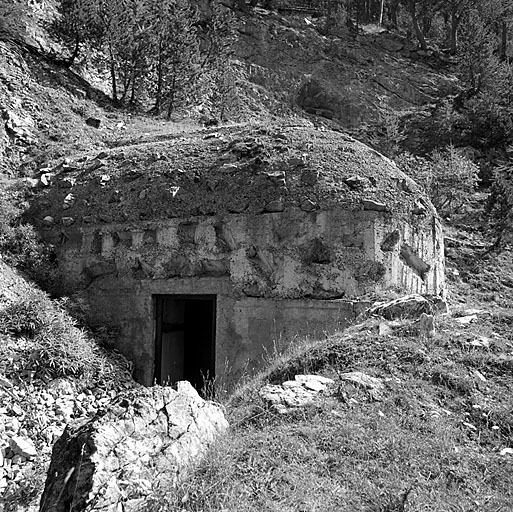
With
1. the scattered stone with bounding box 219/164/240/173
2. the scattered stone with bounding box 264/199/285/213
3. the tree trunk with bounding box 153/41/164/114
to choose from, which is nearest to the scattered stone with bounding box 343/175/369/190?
the scattered stone with bounding box 264/199/285/213

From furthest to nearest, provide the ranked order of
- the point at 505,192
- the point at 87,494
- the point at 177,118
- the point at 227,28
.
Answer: the point at 227,28, the point at 177,118, the point at 505,192, the point at 87,494

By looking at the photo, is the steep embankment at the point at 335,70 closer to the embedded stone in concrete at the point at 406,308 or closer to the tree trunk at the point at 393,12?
the tree trunk at the point at 393,12

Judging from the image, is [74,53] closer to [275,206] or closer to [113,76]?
[113,76]

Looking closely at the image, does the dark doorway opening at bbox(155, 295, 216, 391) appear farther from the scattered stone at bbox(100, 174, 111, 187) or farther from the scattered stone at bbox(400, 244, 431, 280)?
the scattered stone at bbox(400, 244, 431, 280)

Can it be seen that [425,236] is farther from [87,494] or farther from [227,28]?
[227,28]

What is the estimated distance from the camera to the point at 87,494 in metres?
3.84

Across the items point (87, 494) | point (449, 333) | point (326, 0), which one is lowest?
point (87, 494)

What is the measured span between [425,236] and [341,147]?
193 cm

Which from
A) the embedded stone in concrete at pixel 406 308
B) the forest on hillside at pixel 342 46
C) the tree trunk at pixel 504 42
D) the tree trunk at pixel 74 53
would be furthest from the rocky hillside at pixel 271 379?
the tree trunk at pixel 504 42

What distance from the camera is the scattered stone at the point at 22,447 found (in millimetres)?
6578

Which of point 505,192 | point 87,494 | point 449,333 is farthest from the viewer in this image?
point 505,192

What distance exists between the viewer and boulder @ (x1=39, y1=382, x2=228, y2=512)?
154 inches

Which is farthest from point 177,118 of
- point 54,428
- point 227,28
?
point 54,428

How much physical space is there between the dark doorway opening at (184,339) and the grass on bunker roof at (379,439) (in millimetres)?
3285
